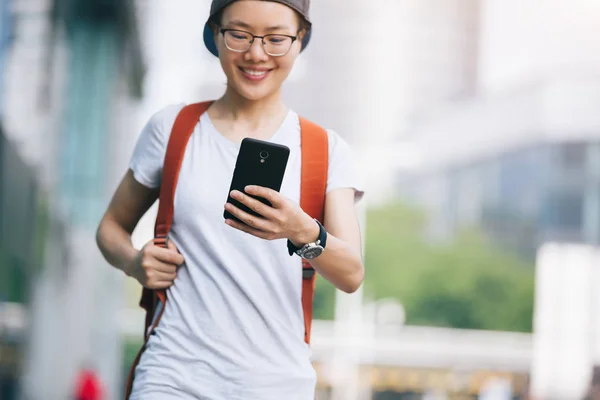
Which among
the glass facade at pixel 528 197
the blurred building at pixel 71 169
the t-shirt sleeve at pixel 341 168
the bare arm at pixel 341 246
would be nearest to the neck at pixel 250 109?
the t-shirt sleeve at pixel 341 168

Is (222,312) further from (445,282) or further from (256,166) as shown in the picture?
(445,282)

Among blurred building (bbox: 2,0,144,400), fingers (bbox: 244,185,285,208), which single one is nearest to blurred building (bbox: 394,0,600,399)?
blurred building (bbox: 2,0,144,400)

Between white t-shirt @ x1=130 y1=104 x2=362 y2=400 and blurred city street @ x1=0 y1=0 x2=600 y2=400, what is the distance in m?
0.34

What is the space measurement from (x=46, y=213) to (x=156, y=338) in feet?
36.9

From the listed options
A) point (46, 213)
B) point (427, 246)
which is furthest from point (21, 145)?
point (427, 246)

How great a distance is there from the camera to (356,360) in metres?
41.5

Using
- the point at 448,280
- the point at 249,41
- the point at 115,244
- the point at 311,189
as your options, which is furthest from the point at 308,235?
the point at 448,280

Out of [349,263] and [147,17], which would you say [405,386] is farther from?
[349,263]

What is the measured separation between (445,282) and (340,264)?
54.8m

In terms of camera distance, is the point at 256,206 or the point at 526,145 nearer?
the point at 256,206

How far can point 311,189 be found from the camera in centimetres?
237

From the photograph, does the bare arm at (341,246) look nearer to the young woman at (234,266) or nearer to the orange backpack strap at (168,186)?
the young woman at (234,266)

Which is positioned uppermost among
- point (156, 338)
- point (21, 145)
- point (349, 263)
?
point (21, 145)

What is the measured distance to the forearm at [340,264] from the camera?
222 centimetres
